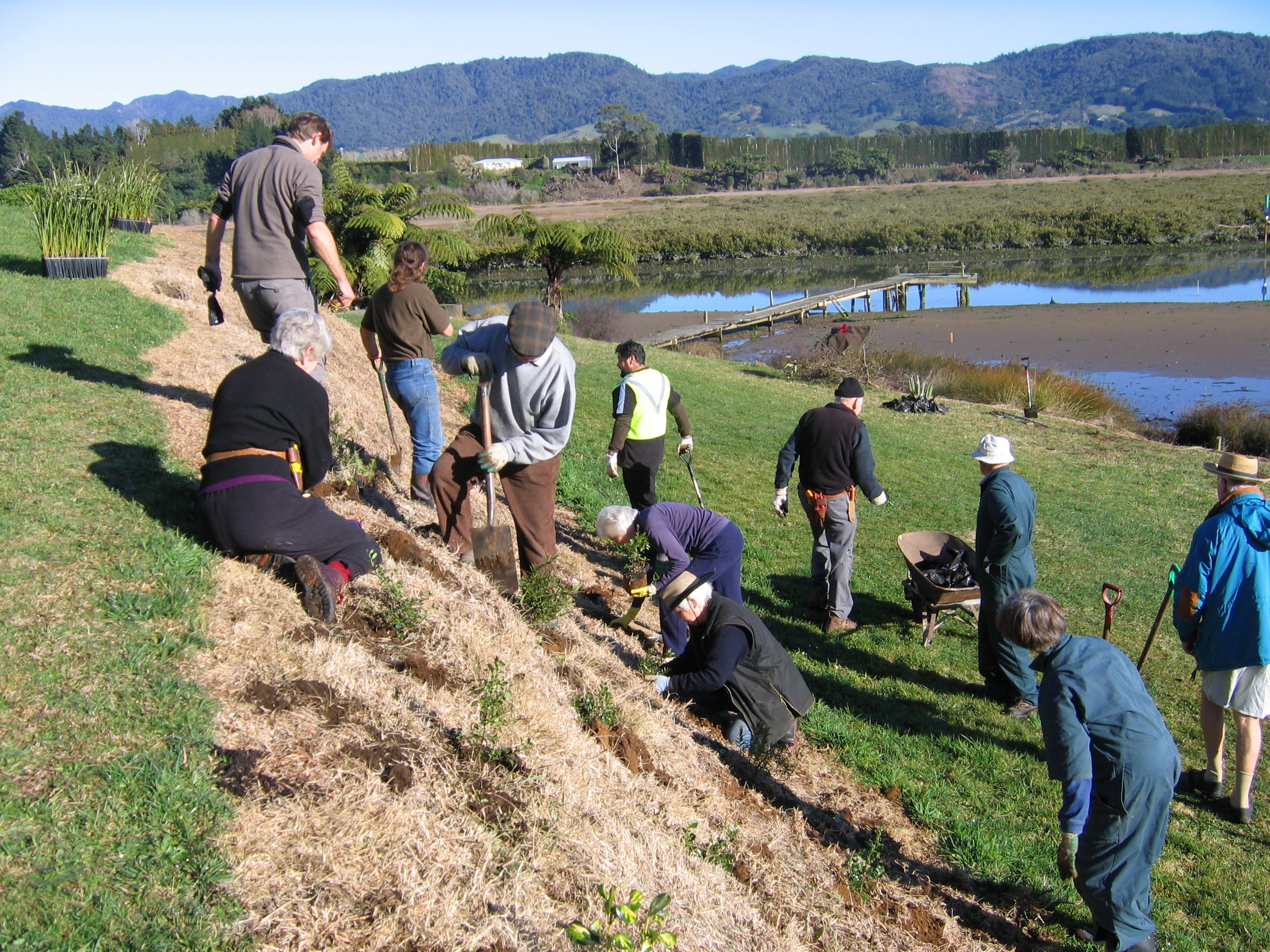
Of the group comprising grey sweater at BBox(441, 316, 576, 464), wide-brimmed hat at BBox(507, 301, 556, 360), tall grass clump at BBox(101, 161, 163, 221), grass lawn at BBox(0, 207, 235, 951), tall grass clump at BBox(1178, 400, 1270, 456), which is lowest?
tall grass clump at BBox(1178, 400, 1270, 456)

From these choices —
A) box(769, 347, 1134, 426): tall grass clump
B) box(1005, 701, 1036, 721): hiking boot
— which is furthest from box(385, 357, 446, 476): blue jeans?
box(769, 347, 1134, 426): tall grass clump

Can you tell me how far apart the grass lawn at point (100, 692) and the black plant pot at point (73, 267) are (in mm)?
3761

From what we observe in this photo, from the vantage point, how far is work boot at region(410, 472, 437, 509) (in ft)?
21.5

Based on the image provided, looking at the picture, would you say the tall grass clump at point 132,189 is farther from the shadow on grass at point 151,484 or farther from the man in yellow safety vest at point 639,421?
the man in yellow safety vest at point 639,421

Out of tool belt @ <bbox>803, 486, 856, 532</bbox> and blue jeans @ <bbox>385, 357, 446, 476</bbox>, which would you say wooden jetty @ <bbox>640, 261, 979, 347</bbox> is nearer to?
tool belt @ <bbox>803, 486, 856, 532</bbox>

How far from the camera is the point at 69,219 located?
9258 millimetres

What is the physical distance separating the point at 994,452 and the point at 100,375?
6292mm

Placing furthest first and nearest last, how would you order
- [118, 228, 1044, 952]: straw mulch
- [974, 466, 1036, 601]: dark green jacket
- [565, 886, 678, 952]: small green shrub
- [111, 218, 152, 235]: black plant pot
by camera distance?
[111, 218, 152, 235]: black plant pot < [974, 466, 1036, 601]: dark green jacket < [118, 228, 1044, 952]: straw mulch < [565, 886, 678, 952]: small green shrub

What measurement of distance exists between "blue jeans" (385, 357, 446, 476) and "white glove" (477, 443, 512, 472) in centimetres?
83

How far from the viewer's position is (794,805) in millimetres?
4969

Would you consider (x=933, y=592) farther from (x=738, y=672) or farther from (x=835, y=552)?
(x=738, y=672)

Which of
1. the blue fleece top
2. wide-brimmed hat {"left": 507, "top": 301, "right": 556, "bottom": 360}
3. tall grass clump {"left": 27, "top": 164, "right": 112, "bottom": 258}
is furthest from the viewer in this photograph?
tall grass clump {"left": 27, "top": 164, "right": 112, "bottom": 258}

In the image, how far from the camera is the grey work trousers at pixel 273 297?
18.1 feet

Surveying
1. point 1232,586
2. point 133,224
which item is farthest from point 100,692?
point 133,224
